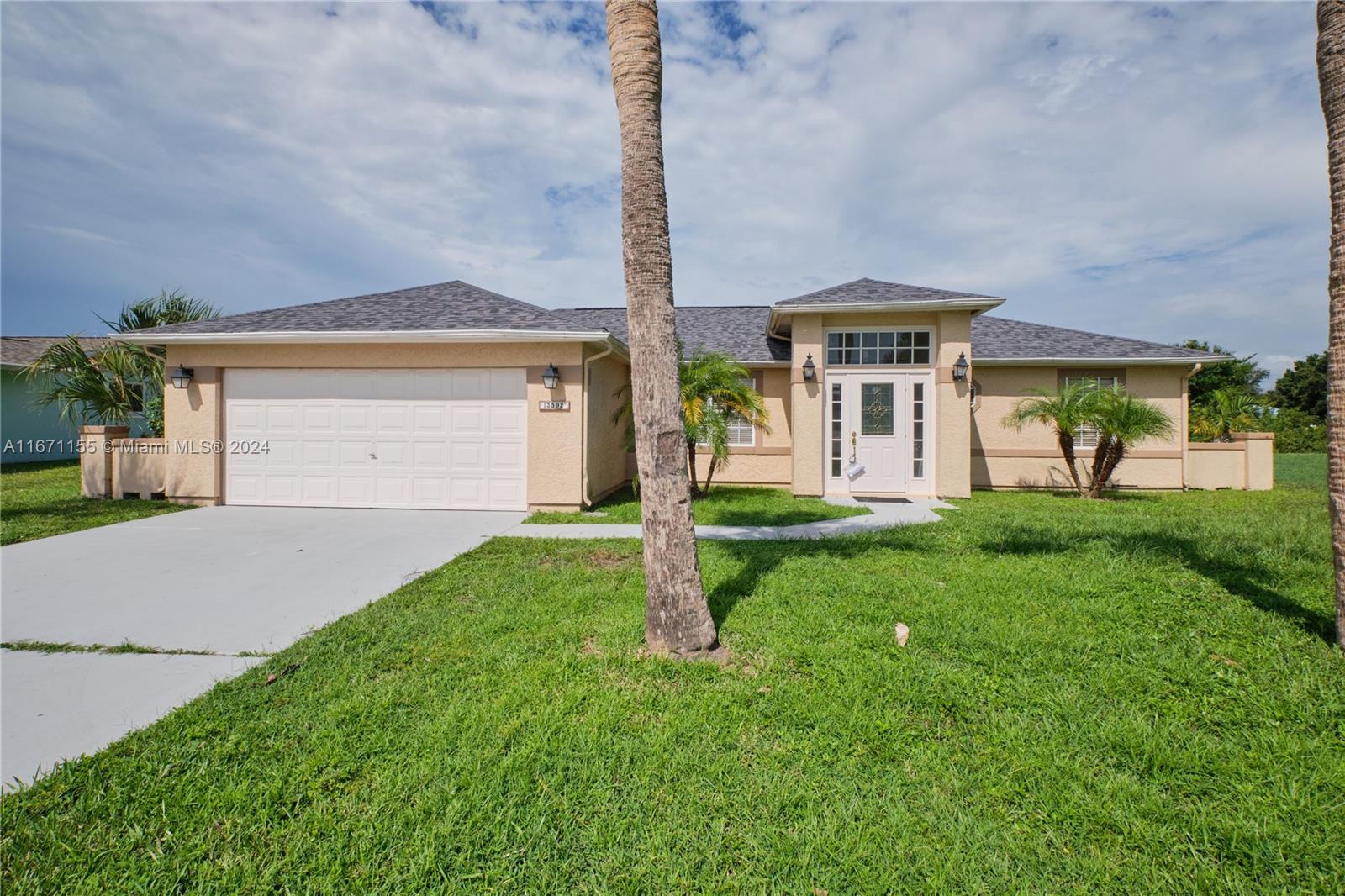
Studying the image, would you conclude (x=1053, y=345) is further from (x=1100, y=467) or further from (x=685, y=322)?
(x=685, y=322)

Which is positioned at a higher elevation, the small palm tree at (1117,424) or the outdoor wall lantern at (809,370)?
the outdoor wall lantern at (809,370)

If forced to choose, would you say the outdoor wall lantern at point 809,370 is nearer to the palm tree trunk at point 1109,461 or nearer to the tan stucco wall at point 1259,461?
the palm tree trunk at point 1109,461

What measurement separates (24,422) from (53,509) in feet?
45.5

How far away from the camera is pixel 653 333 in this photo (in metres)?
3.69

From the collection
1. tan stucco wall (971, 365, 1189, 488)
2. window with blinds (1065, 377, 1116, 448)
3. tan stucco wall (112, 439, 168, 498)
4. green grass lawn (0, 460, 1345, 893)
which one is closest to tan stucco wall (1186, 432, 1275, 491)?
tan stucco wall (971, 365, 1189, 488)

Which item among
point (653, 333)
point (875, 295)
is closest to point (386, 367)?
point (653, 333)

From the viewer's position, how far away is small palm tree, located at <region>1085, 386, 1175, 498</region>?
→ 10852mm

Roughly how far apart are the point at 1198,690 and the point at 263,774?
5.11 metres

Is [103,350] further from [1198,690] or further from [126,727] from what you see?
[1198,690]

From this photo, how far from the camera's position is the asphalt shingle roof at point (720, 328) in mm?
13523

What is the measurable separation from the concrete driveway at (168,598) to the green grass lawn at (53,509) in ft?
2.04

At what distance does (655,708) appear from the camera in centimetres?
308

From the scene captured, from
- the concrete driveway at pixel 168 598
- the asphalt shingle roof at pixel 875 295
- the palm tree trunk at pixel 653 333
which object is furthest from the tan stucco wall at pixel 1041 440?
the palm tree trunk at pixel 653 333

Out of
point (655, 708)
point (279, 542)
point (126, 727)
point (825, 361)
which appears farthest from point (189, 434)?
point (825, 361)
